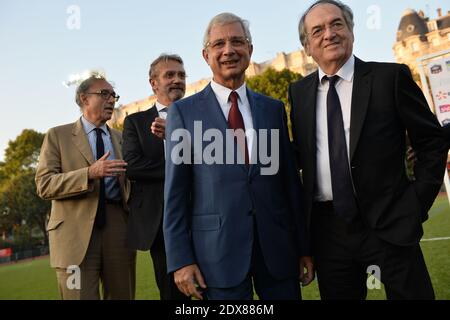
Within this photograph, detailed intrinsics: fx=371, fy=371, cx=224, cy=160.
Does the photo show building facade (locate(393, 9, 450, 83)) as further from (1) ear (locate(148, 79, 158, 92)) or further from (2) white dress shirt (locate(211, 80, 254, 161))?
(2) white dress shirt (locate(211, 80, 254, 161))

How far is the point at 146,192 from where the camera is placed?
3.37 m

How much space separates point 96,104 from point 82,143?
468mm

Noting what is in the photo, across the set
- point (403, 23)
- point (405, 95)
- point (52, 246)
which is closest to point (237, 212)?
point (405, 95)

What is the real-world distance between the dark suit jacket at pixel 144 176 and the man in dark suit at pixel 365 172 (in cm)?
135

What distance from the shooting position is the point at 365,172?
241 centimetres

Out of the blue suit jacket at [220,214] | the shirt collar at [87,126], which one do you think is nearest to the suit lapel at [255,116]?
the blue suit jacket at [220,214]

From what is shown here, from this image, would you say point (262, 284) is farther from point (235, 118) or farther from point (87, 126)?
point (87, 126)

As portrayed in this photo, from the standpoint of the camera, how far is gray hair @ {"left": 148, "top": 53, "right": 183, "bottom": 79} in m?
3.70

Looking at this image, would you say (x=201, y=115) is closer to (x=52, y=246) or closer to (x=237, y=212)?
(x=237, y=212)

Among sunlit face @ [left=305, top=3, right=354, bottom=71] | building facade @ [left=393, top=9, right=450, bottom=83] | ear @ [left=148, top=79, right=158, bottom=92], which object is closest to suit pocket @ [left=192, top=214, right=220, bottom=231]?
sunlit face @ [left=305, top=3, right=354, bottom=71]

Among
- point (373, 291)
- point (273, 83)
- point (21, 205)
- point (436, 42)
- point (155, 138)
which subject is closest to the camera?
point (155, 138)

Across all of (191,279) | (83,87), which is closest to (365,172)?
(191,279)
